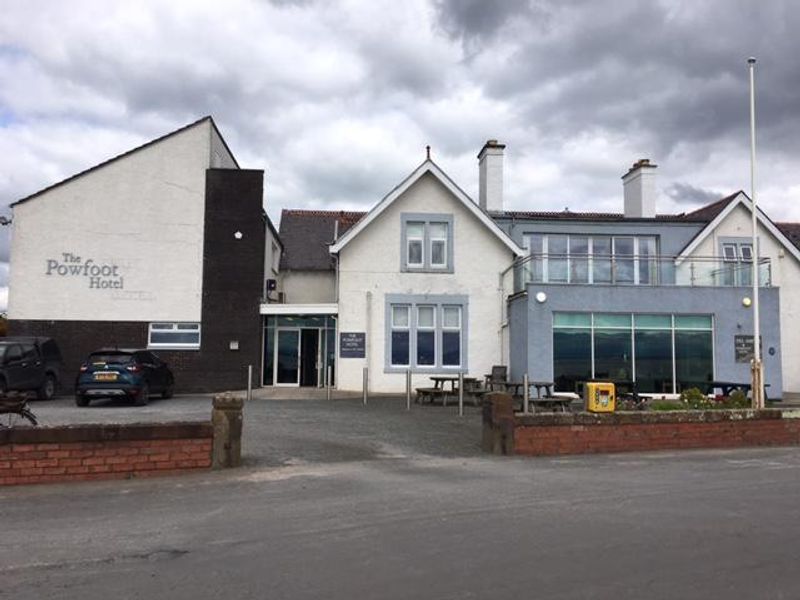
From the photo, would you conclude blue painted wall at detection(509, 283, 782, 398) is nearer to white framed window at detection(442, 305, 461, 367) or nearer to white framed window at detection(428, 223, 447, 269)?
white framed window at detection(442, 305, 461, 367)

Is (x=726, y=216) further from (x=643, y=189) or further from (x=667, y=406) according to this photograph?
(x=667, y=406)

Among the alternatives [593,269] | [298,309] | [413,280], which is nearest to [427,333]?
[413,280]

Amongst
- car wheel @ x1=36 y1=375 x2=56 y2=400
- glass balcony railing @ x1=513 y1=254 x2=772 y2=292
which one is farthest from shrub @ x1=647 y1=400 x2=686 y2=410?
car wheel @ x1=36 y1=375 x2=56 y2=400

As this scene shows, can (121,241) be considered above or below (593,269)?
above

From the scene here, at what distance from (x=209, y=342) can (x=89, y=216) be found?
576 centimetres

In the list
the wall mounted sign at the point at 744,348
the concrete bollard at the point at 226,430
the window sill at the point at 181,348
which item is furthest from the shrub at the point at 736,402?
the window sill at the point at 181,348

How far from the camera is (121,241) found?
24.5m

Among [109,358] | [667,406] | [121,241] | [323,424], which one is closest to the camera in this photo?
[667,406]

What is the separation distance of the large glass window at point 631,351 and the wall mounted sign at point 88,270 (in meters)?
14.2

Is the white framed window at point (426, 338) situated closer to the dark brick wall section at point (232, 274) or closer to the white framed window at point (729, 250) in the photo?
the dark brick wall section at point (232, 274)

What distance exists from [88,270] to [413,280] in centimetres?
1060

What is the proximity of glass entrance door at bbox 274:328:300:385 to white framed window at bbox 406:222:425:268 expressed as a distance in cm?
481

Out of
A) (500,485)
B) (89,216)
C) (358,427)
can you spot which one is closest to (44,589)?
(500,485)

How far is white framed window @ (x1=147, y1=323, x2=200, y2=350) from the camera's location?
24.4 m
